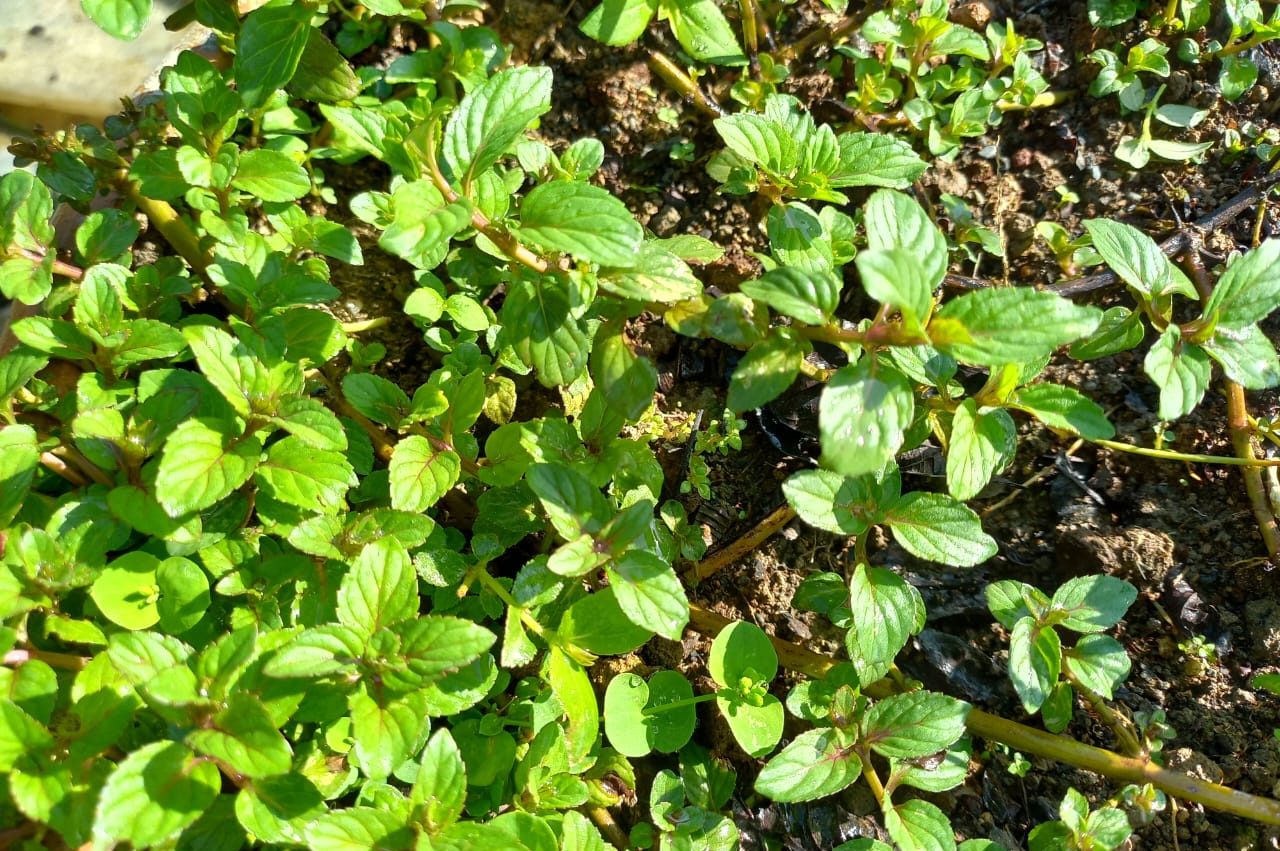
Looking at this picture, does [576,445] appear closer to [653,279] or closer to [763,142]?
[653,279]

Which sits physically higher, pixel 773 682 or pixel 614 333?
pixel 614 333

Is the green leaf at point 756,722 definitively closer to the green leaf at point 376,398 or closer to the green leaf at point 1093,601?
the green leaf at point 1093,601

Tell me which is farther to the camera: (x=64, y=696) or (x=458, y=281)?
(x=458, y=281)

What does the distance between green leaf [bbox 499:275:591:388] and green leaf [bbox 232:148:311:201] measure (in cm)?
65

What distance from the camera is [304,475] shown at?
1.55m

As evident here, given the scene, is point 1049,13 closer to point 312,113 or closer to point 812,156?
point 812,156

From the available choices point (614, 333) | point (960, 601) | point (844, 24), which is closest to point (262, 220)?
point (614, 333)

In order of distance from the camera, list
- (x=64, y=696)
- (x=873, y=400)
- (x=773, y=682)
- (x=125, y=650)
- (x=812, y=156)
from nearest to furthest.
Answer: (x=873, y=400)
(x=125, y=650)
(x=64, y=696)
(x=812, y=156)
(x=773, y=682)

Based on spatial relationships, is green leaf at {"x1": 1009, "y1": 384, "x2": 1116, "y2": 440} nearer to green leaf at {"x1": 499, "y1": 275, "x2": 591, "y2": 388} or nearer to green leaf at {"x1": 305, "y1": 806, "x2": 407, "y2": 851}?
green leaf at {"x1": 499, "y1": 275, "x2": 591, "y2": 388}

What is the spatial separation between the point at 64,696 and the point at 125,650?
0.26 m

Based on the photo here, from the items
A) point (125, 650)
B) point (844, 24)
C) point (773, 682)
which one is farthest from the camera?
point (844, 24)

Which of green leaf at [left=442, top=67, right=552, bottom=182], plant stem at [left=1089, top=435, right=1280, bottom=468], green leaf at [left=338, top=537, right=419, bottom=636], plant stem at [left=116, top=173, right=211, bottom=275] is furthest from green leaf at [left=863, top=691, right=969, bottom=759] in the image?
plant stem at [left=116, top=173, right=211, bottom=275]

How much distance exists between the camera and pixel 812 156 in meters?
1.67

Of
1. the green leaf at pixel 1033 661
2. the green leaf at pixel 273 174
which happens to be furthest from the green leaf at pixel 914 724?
the green leaf at pixel 273 174
